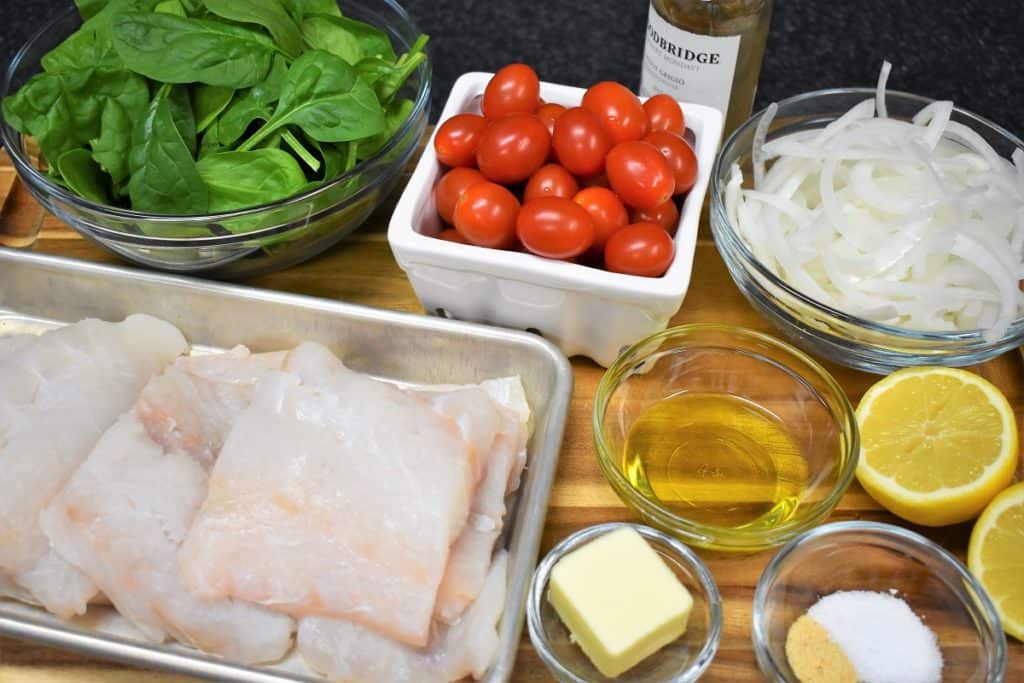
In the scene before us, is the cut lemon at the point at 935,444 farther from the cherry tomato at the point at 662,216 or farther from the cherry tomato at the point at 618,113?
the cherry tomato at the point at 618,113

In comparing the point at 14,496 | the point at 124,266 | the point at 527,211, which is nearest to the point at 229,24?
the point at 124,266

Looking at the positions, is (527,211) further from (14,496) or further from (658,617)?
(14,496)

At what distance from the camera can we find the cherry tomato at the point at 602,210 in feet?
4.40

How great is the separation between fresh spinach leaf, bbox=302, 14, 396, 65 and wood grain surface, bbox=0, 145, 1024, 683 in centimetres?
27

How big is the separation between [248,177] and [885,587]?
1.01 meters

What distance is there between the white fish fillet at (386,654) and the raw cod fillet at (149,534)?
0.14ft

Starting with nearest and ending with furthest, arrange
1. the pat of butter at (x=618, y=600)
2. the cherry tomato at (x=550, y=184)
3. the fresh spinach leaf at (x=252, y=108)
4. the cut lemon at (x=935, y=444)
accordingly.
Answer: the pat of butter at (x=618, y=600), the cut lemon at (x=935, y=444), the cherry tomato at (x=550, y=184), the fresh spinach leaf at (x=252, y=108)

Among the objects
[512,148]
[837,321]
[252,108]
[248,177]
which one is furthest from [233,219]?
[837,321]

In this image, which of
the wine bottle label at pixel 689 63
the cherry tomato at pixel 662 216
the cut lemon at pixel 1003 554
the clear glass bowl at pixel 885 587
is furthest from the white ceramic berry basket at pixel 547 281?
the cut lemon at pixel 1003 554

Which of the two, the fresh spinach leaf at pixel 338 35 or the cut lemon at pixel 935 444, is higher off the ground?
the fresh spinach leaf at pixel 338 35

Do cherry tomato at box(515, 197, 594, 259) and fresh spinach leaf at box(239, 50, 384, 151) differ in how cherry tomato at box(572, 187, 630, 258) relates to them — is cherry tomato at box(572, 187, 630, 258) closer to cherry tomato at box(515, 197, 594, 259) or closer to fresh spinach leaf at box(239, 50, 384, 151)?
Answer: cherry tomato at box(515, 197, 594, 259)

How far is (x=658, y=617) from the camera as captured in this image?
3.68 feet

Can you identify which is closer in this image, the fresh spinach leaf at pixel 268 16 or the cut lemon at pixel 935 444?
the cut lemon at pixel 935 444

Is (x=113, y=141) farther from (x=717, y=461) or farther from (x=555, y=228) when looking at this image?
(x=717, y=461)
